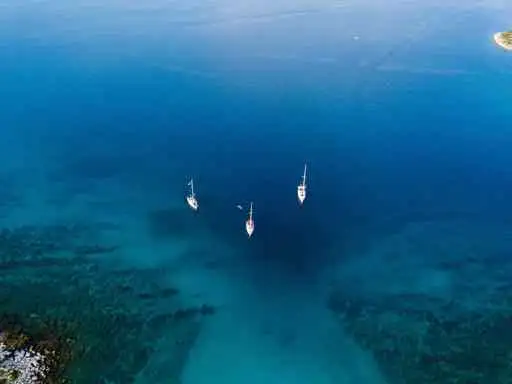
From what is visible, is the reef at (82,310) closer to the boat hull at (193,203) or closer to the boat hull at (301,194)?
the boat hull at (193,203)

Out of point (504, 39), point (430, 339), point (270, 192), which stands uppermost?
point (504, 39)

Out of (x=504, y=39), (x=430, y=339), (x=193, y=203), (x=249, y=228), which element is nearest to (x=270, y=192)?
(x=249, y=228)

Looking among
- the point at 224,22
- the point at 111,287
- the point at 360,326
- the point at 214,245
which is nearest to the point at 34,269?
the point at 111,287

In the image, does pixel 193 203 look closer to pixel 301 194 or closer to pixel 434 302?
pixel 301 194

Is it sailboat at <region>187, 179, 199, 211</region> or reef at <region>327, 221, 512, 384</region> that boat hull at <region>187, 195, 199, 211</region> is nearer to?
sailboat at <region>187, 179, 199, 211</region>

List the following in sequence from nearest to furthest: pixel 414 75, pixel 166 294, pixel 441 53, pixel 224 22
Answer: pixel 166 294, pixel 414 75, pixel 441 53, pixel 224 22

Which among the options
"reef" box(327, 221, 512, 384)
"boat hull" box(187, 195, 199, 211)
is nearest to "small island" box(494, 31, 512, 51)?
"reef" box(327, 221, 512, 384)

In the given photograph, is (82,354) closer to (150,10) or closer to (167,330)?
(167,330)
